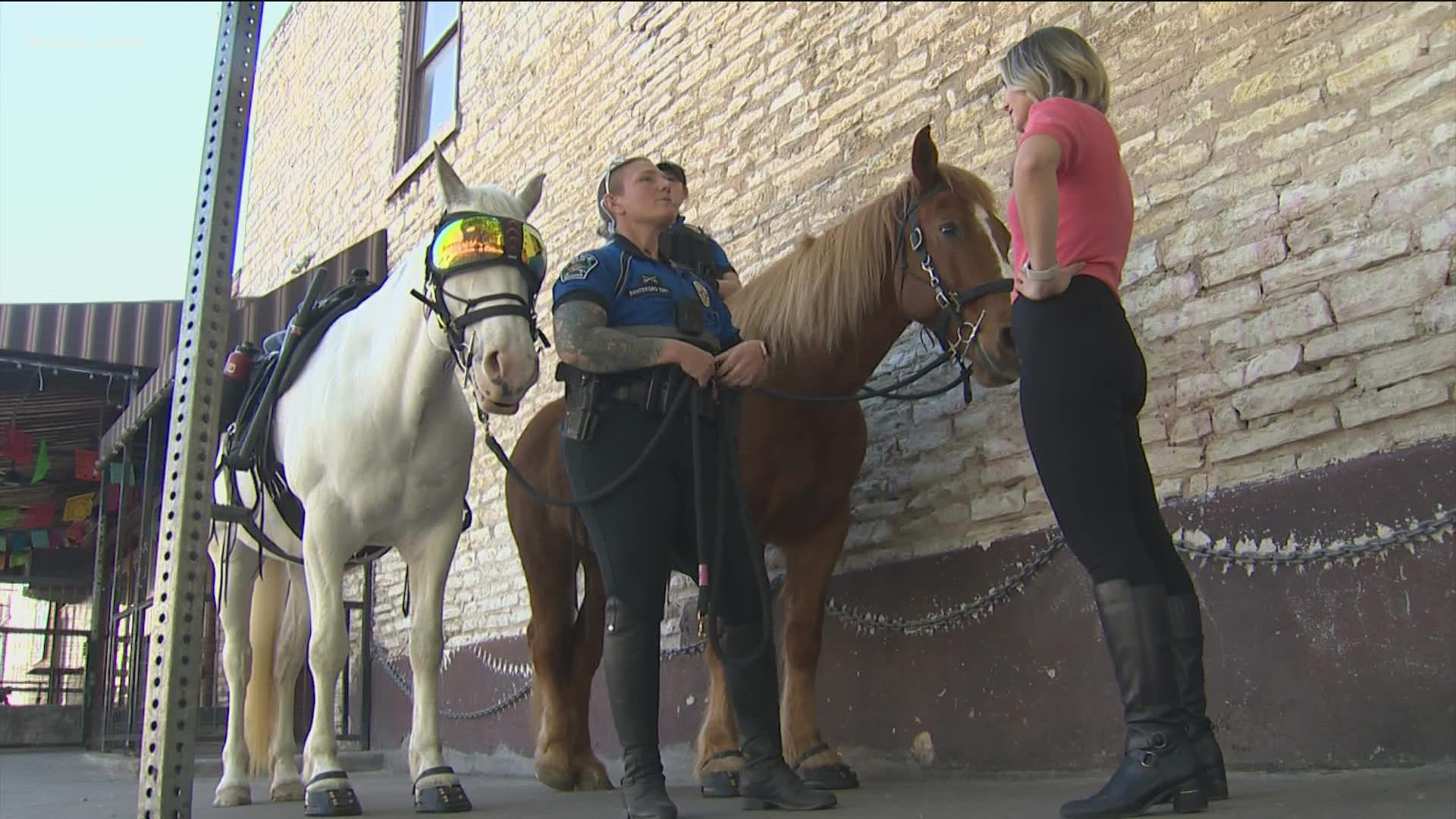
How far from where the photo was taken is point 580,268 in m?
2.99

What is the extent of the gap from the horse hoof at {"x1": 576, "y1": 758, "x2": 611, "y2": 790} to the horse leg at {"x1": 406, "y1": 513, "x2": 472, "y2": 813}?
0.74m

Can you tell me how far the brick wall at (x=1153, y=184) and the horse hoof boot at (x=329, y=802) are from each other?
2198 millimetres

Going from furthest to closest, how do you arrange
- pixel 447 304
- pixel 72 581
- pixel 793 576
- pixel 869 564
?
pixel 72 581
pixel 869 564
pixel 793 576
pixel 447 304

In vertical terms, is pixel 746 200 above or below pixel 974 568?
above

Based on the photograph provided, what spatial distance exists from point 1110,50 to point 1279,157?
2.94 feet

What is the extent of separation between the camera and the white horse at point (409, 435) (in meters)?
3.18

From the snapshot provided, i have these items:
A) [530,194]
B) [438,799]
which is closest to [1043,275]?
[530,194]

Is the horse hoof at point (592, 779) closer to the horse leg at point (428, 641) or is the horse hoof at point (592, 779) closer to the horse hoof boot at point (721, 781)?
the horse hoof boot at point (721, 781)

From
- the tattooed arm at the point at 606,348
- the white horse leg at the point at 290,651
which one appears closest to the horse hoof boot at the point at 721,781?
the tattooed arm at the point at 606,348

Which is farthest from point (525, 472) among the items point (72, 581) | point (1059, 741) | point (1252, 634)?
point (72, 581)

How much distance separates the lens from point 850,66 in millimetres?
5422

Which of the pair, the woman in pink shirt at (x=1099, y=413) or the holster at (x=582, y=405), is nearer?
the woman in pink shirt at (x=1099, y=413)

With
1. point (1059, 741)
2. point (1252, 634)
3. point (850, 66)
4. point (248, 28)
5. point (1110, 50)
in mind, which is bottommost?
point (1059, 741)

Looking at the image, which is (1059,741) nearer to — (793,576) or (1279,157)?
(793,576)
